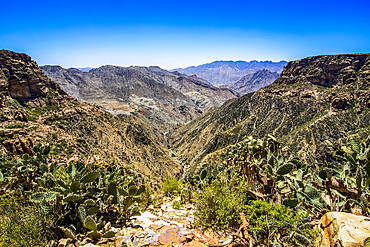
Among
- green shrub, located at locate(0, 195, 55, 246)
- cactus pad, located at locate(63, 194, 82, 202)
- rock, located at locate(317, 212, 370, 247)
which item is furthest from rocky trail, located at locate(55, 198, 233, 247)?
rock, located at locate(317, 212, 370, 247)

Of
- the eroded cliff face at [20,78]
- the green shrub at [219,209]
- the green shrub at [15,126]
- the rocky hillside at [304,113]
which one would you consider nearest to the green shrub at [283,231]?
the green shrub at [219,209]

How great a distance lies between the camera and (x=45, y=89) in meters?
51.3

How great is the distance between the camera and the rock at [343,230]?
2484 millimetres

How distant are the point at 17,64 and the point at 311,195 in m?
70.6

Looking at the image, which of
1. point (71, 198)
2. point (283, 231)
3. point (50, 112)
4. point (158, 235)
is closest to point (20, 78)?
point (50, 112)

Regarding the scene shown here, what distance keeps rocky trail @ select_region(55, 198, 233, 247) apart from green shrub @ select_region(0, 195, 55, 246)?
1.21 ft

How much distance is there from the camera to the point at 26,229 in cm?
355

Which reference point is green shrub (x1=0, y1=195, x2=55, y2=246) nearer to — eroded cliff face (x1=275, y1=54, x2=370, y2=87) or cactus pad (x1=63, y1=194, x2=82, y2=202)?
cactus pad (x1=63, y1=194, x2=82, y2=202)

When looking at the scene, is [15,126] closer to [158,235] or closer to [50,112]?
[50,112]

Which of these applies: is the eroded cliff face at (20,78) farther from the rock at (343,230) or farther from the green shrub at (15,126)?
the rock at (343,230)

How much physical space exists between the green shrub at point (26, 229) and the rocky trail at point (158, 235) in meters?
0.37

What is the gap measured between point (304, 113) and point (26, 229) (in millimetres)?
100217

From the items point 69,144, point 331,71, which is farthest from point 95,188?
point 331,71

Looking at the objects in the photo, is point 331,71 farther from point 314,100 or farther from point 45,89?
point 45,89
